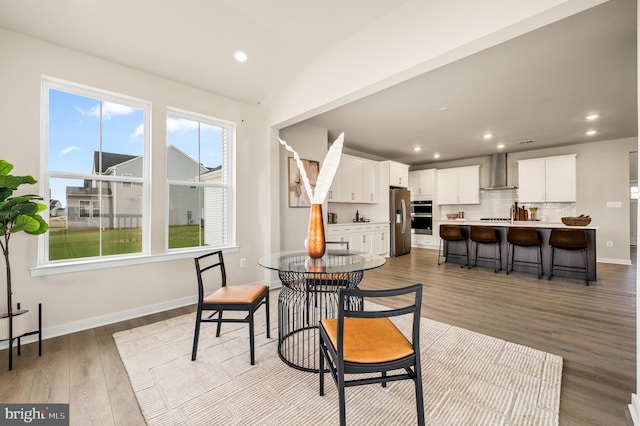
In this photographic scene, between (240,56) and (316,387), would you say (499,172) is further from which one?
(316,387)

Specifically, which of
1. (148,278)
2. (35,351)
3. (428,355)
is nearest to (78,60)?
(148,278)

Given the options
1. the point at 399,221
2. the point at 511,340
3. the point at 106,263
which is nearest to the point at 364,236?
the point at 399,221

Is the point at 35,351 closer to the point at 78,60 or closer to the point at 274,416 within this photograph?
the point at 274,416

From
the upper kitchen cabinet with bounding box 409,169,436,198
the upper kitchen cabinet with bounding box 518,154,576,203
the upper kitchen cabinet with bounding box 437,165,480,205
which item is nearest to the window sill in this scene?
the upper kitchen cabinet with bounding box 409,169,436,198

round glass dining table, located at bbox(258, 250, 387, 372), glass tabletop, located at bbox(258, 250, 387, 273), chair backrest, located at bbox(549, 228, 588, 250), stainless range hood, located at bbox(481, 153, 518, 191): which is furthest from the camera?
stainless range hood, located at bbox(481, 153, 518, 191)

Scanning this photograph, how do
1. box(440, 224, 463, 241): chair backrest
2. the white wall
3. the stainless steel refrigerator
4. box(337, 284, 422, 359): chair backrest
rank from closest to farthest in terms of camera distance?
box(337, 284, 422, 359): chair backrest < the white wall < box(440, 224, 463, 241): chair backrest < the stainless steel refrigerator

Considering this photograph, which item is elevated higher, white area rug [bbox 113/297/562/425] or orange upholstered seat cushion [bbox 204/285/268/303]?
orange upholstered seat cushion [bbox 204/285/268/303]

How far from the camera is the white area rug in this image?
1497mm

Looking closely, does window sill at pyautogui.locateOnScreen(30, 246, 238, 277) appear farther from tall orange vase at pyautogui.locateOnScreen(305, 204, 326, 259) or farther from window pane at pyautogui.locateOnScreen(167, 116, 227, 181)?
tall orange vase at pyautogui.locateOnScreen(305, 204, 326, 259)

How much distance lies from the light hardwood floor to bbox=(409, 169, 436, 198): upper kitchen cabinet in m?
4.05

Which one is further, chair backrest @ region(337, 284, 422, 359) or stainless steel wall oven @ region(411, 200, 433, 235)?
stainless steel wall oven @ region(411, 200, 433, 235)

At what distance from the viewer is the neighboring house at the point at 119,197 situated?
273 centimetres

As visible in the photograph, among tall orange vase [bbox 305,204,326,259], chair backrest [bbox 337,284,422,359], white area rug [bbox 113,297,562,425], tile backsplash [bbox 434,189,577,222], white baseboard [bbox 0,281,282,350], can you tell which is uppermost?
tile backsplash [bbox 434,189,577,222]

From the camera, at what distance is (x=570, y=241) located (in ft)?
13.9
